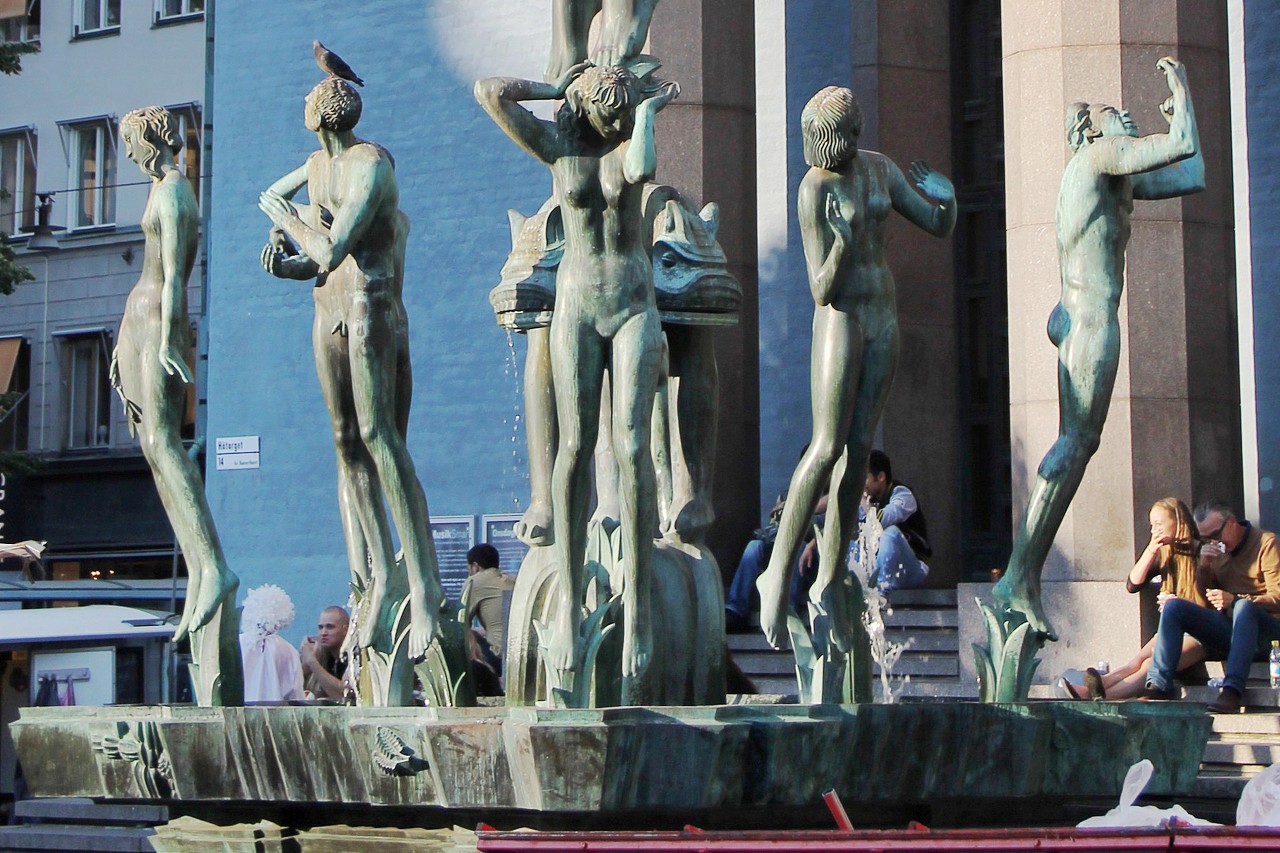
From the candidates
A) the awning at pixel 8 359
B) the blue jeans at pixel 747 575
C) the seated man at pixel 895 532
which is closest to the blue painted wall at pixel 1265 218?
the seated man at pixel 895 532

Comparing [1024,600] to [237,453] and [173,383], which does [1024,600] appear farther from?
[237,453]

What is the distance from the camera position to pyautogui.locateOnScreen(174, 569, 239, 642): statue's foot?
891 cm

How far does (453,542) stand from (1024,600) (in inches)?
484

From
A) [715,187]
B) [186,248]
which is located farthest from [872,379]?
[715,187]

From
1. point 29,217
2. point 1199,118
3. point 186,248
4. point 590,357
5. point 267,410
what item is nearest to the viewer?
point 590,357

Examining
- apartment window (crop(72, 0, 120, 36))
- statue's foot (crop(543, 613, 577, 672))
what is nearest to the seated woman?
statue's foot (crop(543, 613, 577, 672))

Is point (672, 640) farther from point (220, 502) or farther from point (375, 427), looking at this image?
point (220, 502)

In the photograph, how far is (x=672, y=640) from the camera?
8297 mm

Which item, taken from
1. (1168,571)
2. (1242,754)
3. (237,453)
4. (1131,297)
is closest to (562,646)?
(1242,754)

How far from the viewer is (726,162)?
1675 centimetres

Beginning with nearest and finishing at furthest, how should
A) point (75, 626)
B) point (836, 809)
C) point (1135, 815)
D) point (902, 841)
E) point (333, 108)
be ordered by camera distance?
1. point (902, 841)
2. point (1135, 815)
3. point (836, 809)
4. point (333, 108)
5. point (75, 626)

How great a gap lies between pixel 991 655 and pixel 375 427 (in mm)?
Result: 2364

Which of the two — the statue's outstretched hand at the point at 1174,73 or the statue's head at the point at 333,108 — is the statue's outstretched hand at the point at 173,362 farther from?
the statue's outstretched hand at the point at 1174,73

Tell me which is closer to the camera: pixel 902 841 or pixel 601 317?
pixel 902 841
